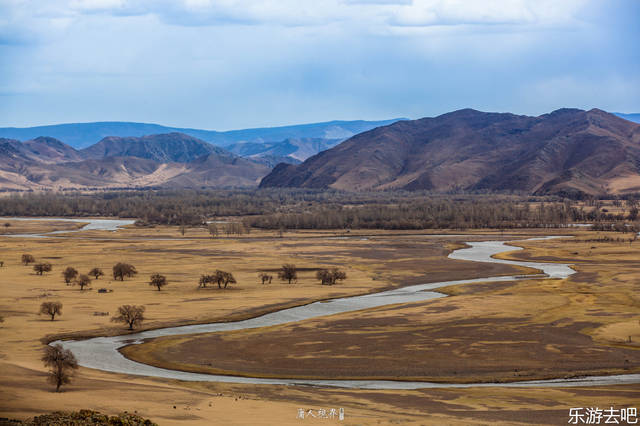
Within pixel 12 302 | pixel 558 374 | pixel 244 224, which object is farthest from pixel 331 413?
pixel 244 224

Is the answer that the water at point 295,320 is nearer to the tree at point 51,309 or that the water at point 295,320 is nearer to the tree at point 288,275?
the tree at point 51,309

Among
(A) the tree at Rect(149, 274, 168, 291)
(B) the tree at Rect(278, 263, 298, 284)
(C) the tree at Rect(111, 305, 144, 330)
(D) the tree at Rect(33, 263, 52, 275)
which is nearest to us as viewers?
(C) the tree at Rect(111, 305, 144, 330)

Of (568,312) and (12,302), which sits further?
(12,302)

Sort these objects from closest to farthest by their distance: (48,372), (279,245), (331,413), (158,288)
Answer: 1. (331,413)
2. (48,372)
3. (158,288)
4. (279,245)

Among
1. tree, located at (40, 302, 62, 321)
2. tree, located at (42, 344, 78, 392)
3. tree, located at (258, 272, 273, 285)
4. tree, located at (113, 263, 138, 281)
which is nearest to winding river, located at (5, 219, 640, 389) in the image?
tree, located at (42, 344, 78, 392)

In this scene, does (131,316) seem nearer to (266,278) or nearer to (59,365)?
(59,365)

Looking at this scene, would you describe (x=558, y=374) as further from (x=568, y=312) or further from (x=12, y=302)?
(x=12, y=302)

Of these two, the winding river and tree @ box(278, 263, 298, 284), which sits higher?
tree @ box(278, 263, 298, 284)

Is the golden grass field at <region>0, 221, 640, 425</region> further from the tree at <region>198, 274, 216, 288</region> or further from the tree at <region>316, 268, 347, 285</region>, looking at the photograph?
the tree at <region>316, 268, 347, 285</region>

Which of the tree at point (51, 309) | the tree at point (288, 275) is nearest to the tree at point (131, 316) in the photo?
the tree at point (51, 309)
